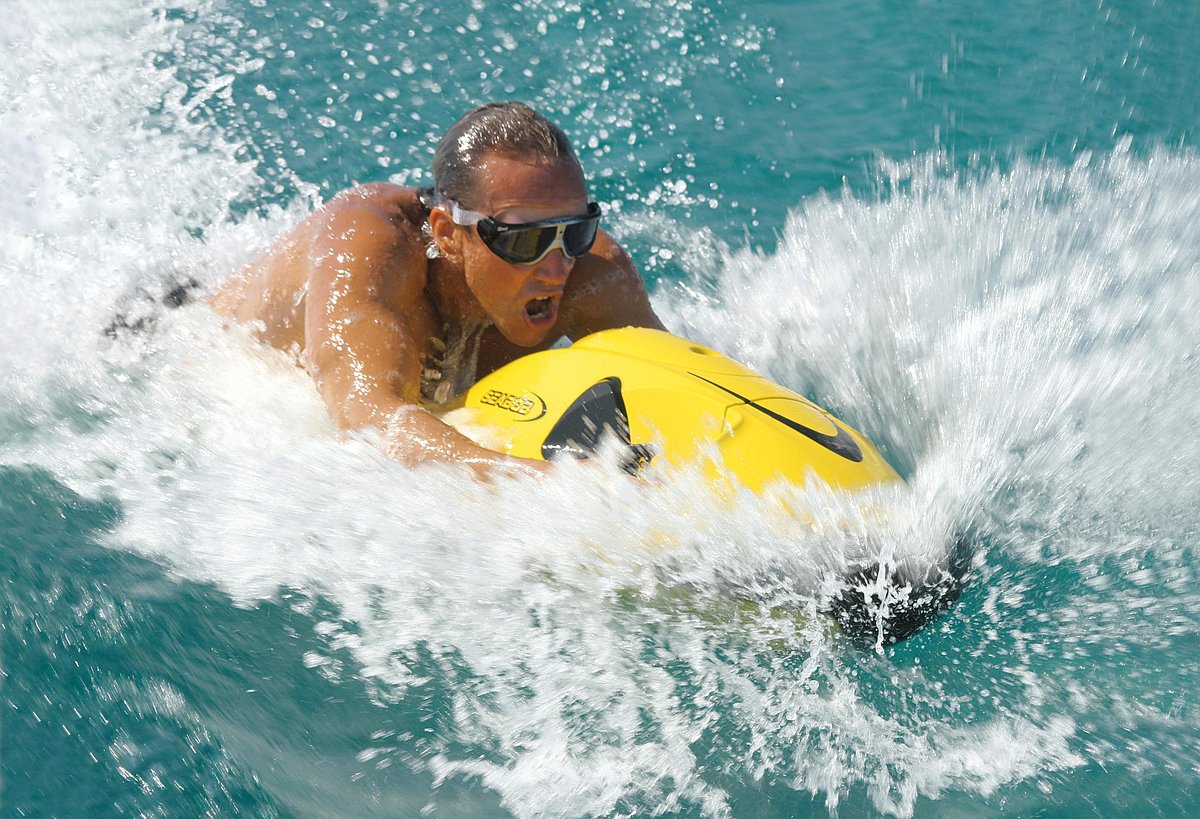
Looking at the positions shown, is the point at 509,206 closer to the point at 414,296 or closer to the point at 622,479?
the point at 414,296

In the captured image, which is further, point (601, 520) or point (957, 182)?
point (957, 182)

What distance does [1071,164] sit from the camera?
6043 millimetres

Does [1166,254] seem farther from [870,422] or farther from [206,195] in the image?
[206,195]

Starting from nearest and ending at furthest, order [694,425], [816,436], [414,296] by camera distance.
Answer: [694,425]
[816,436]
[414,296]

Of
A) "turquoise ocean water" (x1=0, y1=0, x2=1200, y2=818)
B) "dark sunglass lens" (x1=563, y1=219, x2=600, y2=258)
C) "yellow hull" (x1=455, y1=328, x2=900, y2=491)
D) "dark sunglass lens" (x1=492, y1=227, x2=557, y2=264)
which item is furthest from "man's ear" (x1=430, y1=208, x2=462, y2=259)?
"turquoise ocean water" (x1=0, y1=0, x2=1200, y2=818)

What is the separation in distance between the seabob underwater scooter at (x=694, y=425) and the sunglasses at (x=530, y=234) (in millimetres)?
317

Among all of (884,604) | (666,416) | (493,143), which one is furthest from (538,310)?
(884,604)

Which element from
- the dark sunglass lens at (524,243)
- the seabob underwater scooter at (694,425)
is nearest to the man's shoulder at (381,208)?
the dark sunglass lens at (524,243)

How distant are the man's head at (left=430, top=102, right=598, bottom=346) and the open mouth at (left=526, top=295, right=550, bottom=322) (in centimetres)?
5

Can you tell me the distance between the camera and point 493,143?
137 inches

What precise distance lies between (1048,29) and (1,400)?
6144 millimetres

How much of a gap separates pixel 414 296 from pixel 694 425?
→ 1107 millimetres

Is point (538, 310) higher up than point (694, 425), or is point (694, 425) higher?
point (538, 310)

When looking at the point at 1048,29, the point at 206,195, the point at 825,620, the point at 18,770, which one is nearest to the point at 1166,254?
the point at 1048,29
